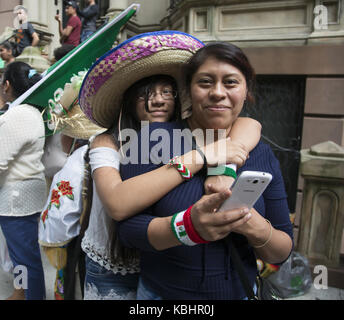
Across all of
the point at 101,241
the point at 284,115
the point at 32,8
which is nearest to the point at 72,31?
the point at 32,8

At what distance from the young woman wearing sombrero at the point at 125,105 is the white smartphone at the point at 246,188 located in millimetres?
224

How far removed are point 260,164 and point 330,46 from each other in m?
3.80

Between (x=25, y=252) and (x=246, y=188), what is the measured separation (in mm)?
2237

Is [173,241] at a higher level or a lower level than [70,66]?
lower

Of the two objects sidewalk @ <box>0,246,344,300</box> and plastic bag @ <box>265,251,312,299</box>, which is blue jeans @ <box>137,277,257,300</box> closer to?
plastic bag @ <box>265,251,312,299</box>

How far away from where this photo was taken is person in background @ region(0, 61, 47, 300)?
2.19m

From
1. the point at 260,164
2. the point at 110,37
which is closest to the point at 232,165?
the point at 260,164

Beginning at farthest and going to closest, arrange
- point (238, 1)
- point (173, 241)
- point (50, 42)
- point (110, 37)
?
point (50, 42)
point (238, 1)
point (110, 37)
point (173, 241)

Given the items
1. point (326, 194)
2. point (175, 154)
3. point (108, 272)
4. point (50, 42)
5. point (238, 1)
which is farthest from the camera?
point (50, 42)

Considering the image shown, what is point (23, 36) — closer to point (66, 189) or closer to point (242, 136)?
point (66, 189)

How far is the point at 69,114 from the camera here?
2.12 meters
